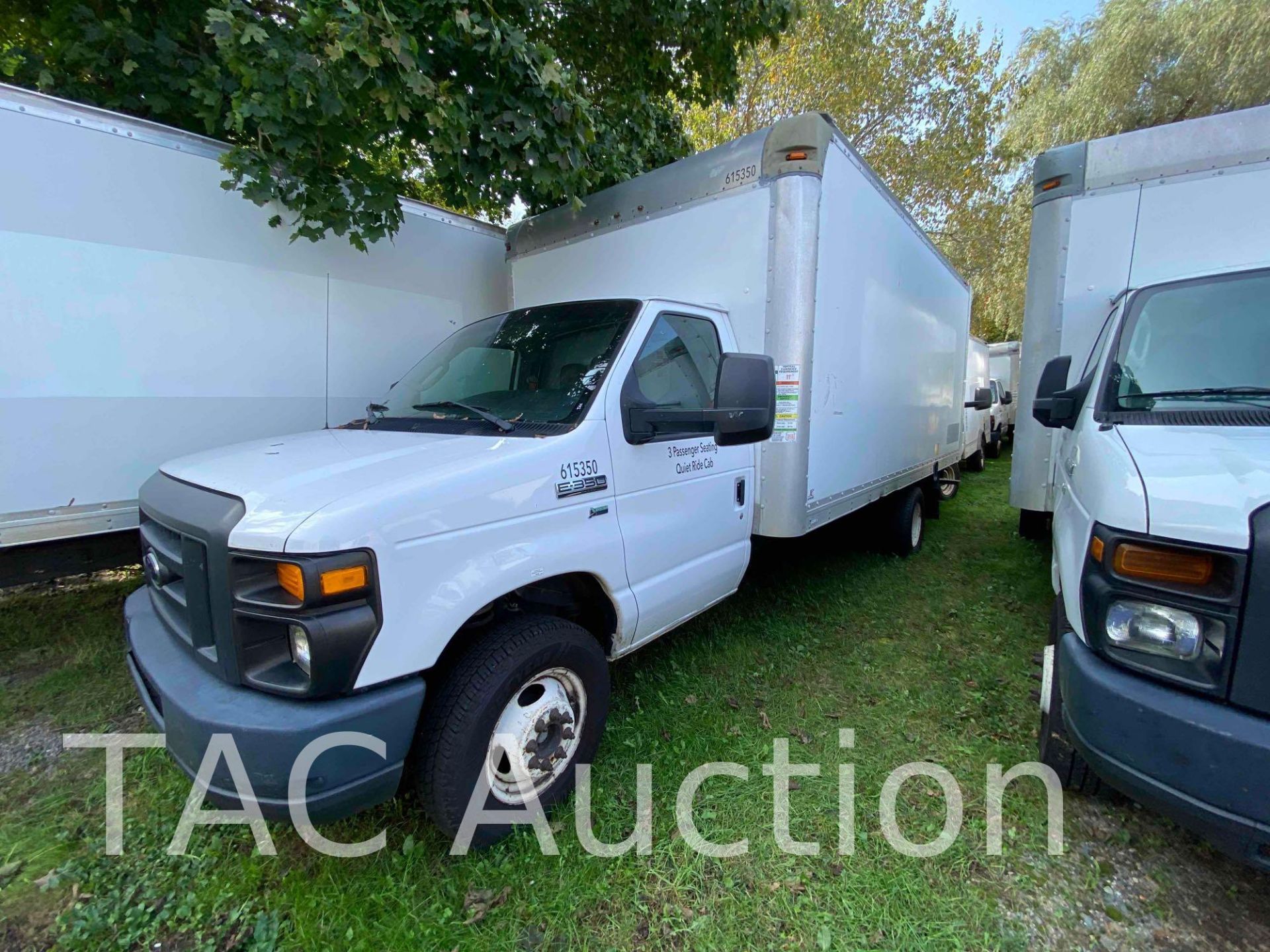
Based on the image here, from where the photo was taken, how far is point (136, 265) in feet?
10.3

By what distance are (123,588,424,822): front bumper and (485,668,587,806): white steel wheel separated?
42 cm

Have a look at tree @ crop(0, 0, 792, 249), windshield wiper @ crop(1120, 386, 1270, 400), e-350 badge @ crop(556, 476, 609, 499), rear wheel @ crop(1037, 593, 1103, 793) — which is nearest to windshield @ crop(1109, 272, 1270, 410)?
windshield wiper @ crop(1120, 386, 1270, 400)

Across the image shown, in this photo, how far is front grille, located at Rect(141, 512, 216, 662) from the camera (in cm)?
195

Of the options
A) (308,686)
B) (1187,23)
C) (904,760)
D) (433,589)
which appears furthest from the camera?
(1187,23)

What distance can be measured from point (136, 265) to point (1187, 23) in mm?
18852

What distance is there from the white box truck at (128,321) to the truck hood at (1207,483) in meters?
4.36

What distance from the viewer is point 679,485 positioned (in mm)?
3008

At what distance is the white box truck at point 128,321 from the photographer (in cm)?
283

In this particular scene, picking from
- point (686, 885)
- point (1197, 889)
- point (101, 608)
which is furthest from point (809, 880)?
point (101, 608)

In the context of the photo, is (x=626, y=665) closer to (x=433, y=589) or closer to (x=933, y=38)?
(x=433, y=589)

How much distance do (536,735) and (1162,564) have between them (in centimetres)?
229

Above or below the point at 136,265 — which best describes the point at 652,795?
below

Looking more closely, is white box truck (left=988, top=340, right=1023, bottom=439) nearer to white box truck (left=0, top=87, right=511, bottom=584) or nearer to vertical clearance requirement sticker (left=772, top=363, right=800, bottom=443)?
vertical clearance requirement sticker (left=772, top=363, right=800, bottom=443)

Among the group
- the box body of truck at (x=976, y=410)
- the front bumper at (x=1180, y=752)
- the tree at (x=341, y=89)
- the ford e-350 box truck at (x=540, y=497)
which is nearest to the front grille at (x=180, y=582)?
the ford e-350 box truck at (x=540, y=497)
